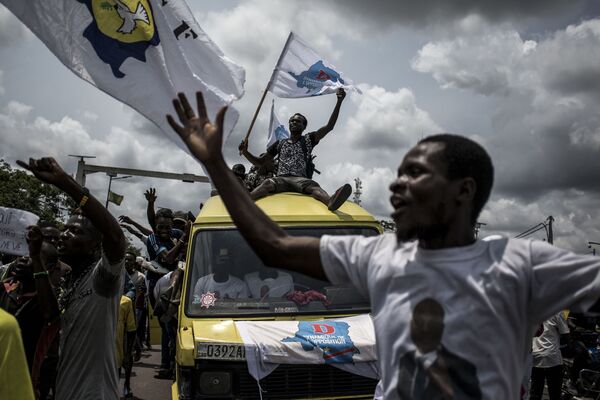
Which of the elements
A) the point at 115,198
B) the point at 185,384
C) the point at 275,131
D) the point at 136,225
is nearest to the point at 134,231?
the point at 136,225

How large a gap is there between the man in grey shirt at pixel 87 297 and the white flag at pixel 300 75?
441cm

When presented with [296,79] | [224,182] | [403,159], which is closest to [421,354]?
[403,159]

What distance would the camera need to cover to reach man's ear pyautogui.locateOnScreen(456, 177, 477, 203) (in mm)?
1747

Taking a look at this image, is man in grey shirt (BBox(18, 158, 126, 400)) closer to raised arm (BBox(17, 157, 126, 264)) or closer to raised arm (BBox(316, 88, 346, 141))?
raised arm (BBox(17, 157, 126, 264))

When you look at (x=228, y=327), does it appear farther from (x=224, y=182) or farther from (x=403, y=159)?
(x=403, y=159)

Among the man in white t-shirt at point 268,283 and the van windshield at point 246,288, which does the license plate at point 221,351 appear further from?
the man in white t-shirt at point 268,283

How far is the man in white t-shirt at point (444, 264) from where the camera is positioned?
5.12 ft

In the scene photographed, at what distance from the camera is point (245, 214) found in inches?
76.1

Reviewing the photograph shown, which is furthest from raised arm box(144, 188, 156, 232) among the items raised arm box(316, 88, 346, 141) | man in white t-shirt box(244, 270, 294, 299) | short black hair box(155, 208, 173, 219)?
man in white t-shirt box(244, 270, 294, 299)

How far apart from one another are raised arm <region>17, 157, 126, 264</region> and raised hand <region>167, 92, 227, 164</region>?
1.01m

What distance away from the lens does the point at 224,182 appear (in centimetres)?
195

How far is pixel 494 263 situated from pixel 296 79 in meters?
6.00

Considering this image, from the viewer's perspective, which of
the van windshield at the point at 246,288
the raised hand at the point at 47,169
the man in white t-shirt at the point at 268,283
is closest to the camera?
the raised hand at the point at 47,169

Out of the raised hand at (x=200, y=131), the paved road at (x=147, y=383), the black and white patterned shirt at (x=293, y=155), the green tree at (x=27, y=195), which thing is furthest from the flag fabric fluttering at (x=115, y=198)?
the raised hand at (x=200, y=131)
